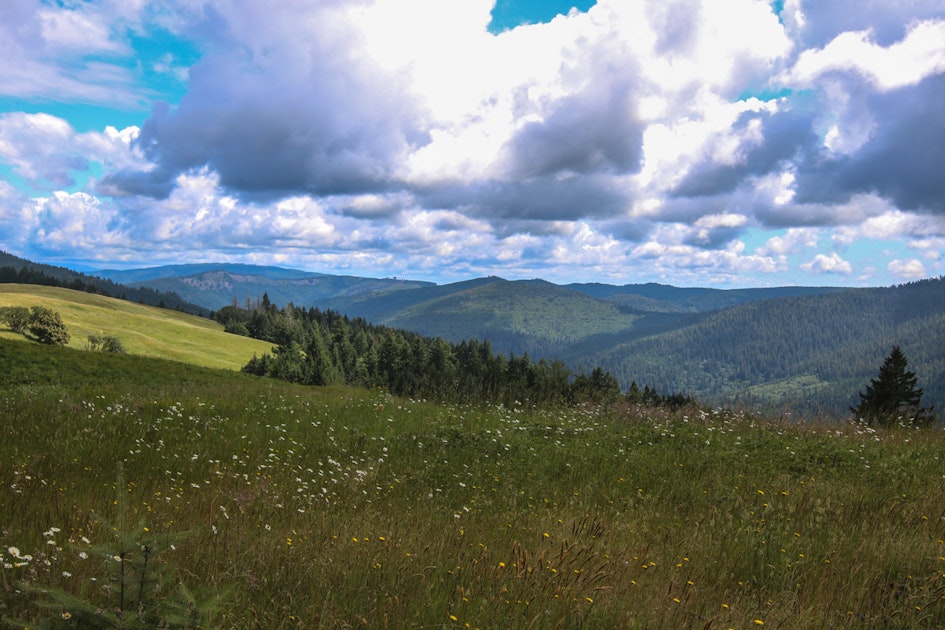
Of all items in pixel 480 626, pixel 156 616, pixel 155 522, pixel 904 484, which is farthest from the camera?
pixel 904 484

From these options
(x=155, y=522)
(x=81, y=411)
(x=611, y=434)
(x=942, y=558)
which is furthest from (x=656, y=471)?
(x=81, y=411)

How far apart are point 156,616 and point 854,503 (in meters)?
7.89

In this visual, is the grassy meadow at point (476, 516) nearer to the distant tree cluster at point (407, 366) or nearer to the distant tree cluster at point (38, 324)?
the distant tree cluster at point (407, 366)

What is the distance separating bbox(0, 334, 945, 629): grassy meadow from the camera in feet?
11.9

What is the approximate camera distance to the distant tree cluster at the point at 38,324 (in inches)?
2665

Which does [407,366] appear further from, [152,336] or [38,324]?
[38,324]

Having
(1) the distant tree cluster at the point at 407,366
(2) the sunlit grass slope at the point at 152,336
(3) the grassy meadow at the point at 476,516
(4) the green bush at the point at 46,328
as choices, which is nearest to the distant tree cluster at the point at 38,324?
(4) the green bush at the point at 46,328

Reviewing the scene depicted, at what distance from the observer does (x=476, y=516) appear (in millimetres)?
6176

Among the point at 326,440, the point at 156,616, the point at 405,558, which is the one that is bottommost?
the point at 326,440

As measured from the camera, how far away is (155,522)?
16.4 feet

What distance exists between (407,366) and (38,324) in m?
59.7

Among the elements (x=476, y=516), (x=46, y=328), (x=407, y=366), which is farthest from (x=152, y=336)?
(x=476, y=516)

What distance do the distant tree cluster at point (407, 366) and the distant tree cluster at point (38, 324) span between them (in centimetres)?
2312

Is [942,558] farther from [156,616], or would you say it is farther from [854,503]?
[156,616]
